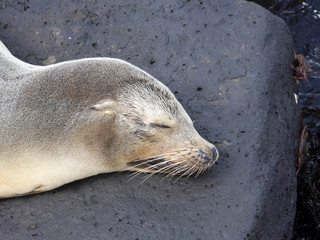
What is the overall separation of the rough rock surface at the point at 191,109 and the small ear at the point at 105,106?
27.9 inches

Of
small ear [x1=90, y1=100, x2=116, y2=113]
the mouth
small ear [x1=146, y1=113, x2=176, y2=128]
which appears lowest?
the mouth

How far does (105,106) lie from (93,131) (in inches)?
9.9

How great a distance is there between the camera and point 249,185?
15.0 feet

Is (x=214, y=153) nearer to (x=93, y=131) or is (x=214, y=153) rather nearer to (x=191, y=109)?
(x=191, y=109)

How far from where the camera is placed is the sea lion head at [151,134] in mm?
4480

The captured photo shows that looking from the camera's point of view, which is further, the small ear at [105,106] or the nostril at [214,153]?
the nostril at [214,153]

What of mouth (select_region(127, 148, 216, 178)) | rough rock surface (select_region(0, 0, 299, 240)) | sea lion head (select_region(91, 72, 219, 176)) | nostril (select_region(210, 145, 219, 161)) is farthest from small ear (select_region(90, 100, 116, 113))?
nostril (select_region(210, 145, 219, 161))

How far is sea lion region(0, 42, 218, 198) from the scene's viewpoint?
14.7 feet

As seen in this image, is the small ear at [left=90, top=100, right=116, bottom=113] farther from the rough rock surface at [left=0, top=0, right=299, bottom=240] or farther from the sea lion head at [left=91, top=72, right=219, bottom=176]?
the rough rock surface at [left=0, top=0, right=299, bottom=240]

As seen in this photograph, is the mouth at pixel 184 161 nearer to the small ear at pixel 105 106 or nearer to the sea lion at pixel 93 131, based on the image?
the sea lion at pixel 93 131

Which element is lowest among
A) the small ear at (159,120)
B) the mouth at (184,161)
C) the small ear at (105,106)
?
the mouth at (184,161)

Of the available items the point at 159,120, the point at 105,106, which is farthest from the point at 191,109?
the point at 105,106

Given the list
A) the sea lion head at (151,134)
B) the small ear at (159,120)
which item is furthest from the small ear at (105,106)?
the small ear at (159,120)

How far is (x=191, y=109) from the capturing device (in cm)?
516
